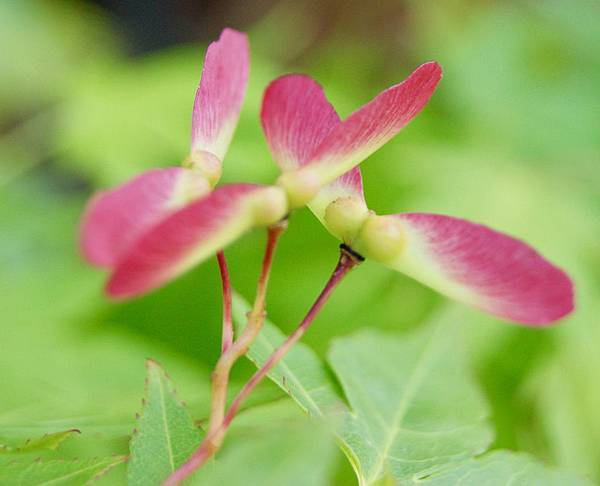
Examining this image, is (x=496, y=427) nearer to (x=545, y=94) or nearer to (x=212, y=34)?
(x=545, y=94)

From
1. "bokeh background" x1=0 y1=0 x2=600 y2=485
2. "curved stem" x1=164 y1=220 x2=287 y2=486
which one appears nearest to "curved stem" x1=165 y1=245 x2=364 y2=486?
"curved stem" x1=164 y1=220 x2=287 y2=486

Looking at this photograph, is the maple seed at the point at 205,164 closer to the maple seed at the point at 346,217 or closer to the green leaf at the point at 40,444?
the maple seed at the point at 346,217

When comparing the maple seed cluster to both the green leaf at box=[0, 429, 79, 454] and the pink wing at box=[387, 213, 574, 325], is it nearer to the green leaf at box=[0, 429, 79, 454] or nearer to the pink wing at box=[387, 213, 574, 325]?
the pink wing at box=[387, 213, 574, 325]

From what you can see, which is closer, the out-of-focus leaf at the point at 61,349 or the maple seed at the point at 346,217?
the maple seed at the point at 346,217

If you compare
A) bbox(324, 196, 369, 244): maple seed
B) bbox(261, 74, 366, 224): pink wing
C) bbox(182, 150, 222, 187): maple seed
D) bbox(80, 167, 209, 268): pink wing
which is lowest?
bbox(80, 167, 209, 268): pink wing

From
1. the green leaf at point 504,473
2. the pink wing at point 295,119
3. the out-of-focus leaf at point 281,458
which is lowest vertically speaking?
the out-of-focus leaf at point 281,458

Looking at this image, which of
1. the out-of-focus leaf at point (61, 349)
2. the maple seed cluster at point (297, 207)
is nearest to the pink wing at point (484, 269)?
the maple seed cluster at point (297, 207)

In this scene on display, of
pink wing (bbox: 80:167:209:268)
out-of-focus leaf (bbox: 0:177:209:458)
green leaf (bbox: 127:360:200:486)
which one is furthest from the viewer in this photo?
out-of-focus leaf (bbox: 0:177:209:458)

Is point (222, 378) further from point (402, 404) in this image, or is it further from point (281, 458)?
point (402, 404)
